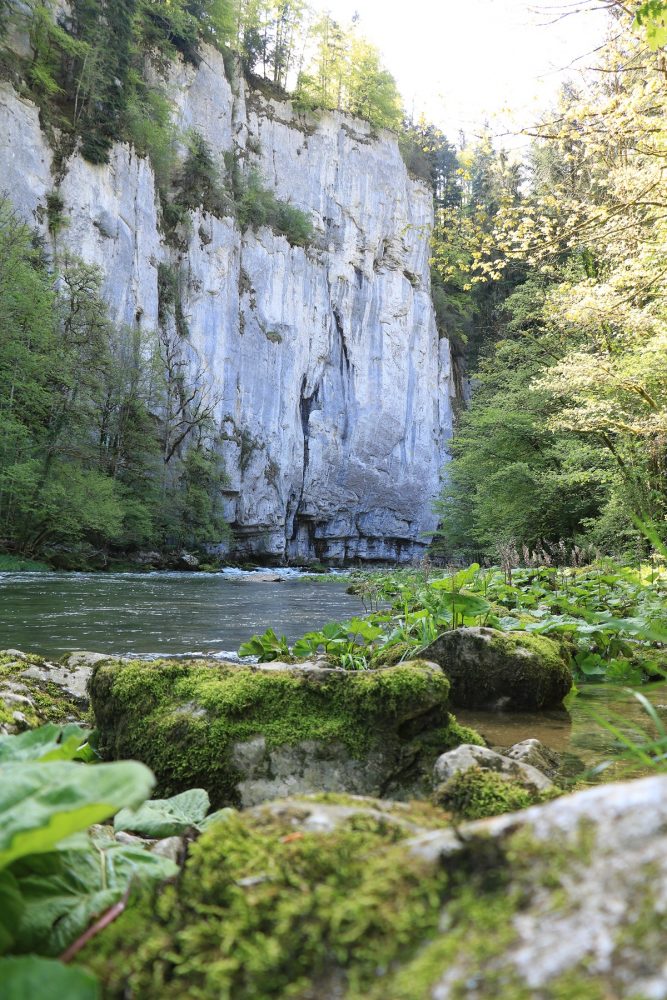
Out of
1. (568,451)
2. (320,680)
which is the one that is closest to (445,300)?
(568,451)

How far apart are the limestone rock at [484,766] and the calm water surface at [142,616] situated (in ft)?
14.1

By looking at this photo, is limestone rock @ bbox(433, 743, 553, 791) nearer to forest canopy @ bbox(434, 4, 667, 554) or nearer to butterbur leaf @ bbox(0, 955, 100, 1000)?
forest canopy @ bbox(434, 4, 667, 554)

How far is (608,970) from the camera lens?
1.56 feet

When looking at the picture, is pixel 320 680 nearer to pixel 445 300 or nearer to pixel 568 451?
pixel 568 451

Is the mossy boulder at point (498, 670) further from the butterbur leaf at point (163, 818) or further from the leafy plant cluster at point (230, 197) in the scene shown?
the leafy plant cluster at point (230, 197)

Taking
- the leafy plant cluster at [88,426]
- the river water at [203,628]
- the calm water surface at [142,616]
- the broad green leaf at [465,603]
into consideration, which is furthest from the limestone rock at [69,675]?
the leafy plant cluster at [88,426]

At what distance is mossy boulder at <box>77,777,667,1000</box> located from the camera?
0.51 m

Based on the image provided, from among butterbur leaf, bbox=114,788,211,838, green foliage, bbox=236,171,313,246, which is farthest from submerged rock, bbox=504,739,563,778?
green foliage, bbox=236,171,313,246

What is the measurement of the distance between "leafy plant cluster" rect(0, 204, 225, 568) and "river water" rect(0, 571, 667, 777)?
437 centimetres

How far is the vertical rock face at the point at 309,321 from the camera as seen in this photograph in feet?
97.2

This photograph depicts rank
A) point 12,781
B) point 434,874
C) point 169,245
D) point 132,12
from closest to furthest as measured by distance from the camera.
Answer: point 434,874, point 12,781, point 132,12, point 169,245

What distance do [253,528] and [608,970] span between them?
106ft

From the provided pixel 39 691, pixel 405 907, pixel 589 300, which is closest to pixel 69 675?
pixel 39 691

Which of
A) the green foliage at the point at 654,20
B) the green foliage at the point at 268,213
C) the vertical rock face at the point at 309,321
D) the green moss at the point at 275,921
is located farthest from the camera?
the green foliage at the point at 268,213
